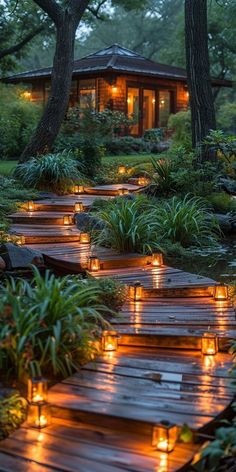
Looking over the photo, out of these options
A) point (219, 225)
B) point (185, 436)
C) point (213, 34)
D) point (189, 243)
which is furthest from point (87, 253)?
point (213, 34)

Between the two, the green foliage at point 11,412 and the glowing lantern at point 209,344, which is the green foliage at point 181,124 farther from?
the green foliage at point 11,412

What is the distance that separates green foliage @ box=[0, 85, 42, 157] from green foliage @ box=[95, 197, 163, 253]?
9739mm

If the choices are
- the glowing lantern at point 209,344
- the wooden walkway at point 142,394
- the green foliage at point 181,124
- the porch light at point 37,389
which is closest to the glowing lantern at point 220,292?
the wooden walkway at point 142,394

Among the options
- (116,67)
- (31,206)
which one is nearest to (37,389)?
(31,206)

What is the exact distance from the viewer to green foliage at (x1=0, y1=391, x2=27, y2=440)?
10.5 feet

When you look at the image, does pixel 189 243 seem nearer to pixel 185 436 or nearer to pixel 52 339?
pixel 52 339

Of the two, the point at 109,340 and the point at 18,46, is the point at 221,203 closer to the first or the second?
the point at 109,340

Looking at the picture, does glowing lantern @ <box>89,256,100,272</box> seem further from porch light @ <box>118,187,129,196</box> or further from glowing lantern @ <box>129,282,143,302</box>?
porch light @ <box>118,187,129,196</box>

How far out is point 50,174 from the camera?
1018 centimetres

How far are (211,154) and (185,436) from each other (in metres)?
7.56

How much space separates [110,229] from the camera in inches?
269

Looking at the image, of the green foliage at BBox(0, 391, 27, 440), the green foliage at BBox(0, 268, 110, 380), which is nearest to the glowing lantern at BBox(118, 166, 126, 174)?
the green foliage at BBox(0, 268, 110, 380)

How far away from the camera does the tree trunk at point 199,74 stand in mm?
9703

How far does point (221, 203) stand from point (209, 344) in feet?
16.9
